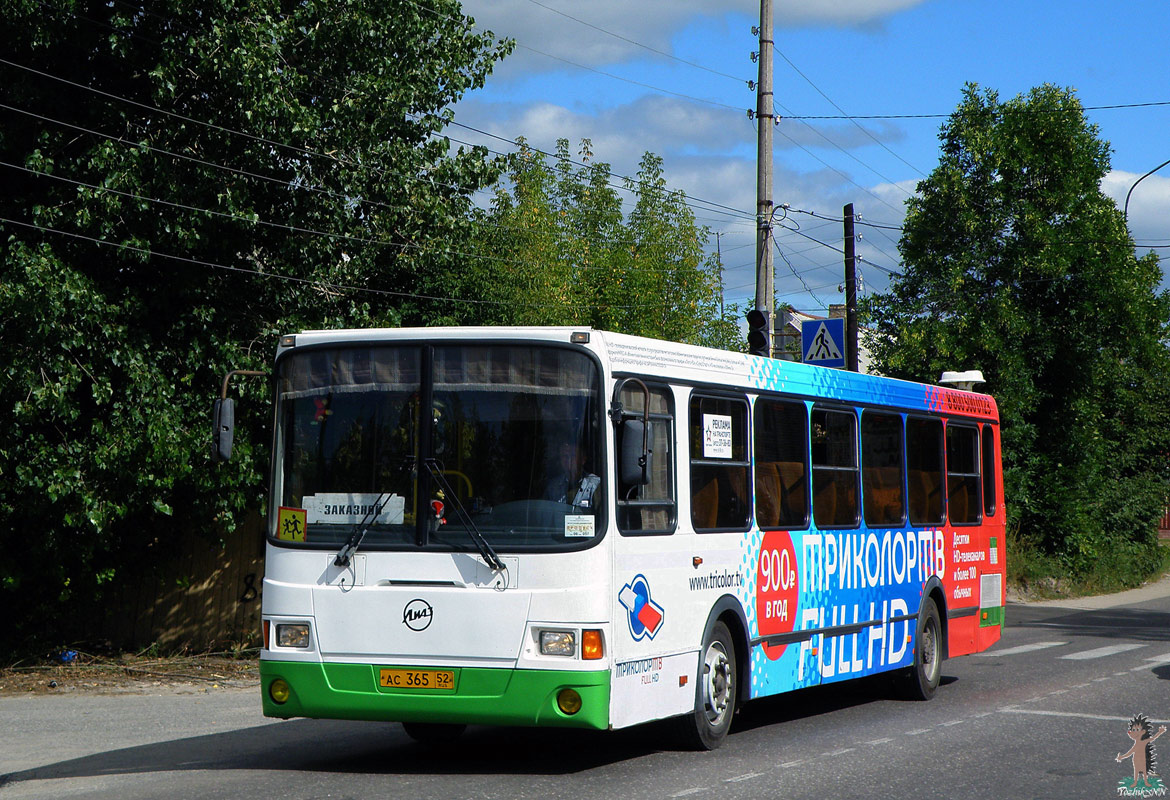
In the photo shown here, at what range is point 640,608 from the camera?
870 cm

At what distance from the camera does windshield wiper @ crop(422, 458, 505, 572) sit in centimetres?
830

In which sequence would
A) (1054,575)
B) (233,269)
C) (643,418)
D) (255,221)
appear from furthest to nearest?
(1054,575) → (233,269) → (255,221) → (643,418)

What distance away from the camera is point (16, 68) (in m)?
14.8

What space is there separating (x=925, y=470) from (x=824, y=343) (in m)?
7.45

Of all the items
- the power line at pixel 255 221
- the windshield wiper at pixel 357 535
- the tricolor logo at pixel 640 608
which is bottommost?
the tricolor logo at pixel 640 608

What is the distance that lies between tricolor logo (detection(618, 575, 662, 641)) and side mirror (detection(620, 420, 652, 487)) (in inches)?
26.3

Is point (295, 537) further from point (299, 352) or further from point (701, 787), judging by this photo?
point (701, 787)

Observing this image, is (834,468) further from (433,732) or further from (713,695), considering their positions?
(433,732)

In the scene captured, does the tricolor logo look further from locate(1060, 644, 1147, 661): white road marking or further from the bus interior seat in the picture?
locate(1060, 644, 1147, 661): white road marking

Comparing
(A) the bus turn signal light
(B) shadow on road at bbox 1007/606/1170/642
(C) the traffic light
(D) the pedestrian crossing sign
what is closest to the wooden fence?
(C) the traffic light

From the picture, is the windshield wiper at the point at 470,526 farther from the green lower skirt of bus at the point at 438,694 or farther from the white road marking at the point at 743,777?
the white road marking at the point at 743,777

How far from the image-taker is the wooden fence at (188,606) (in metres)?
16.5

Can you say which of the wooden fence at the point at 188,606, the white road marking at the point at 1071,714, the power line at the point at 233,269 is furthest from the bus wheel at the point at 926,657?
the wooden fence at the point at 188,606

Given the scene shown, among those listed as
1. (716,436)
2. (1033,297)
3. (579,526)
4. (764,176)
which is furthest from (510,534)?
(1033,297)
